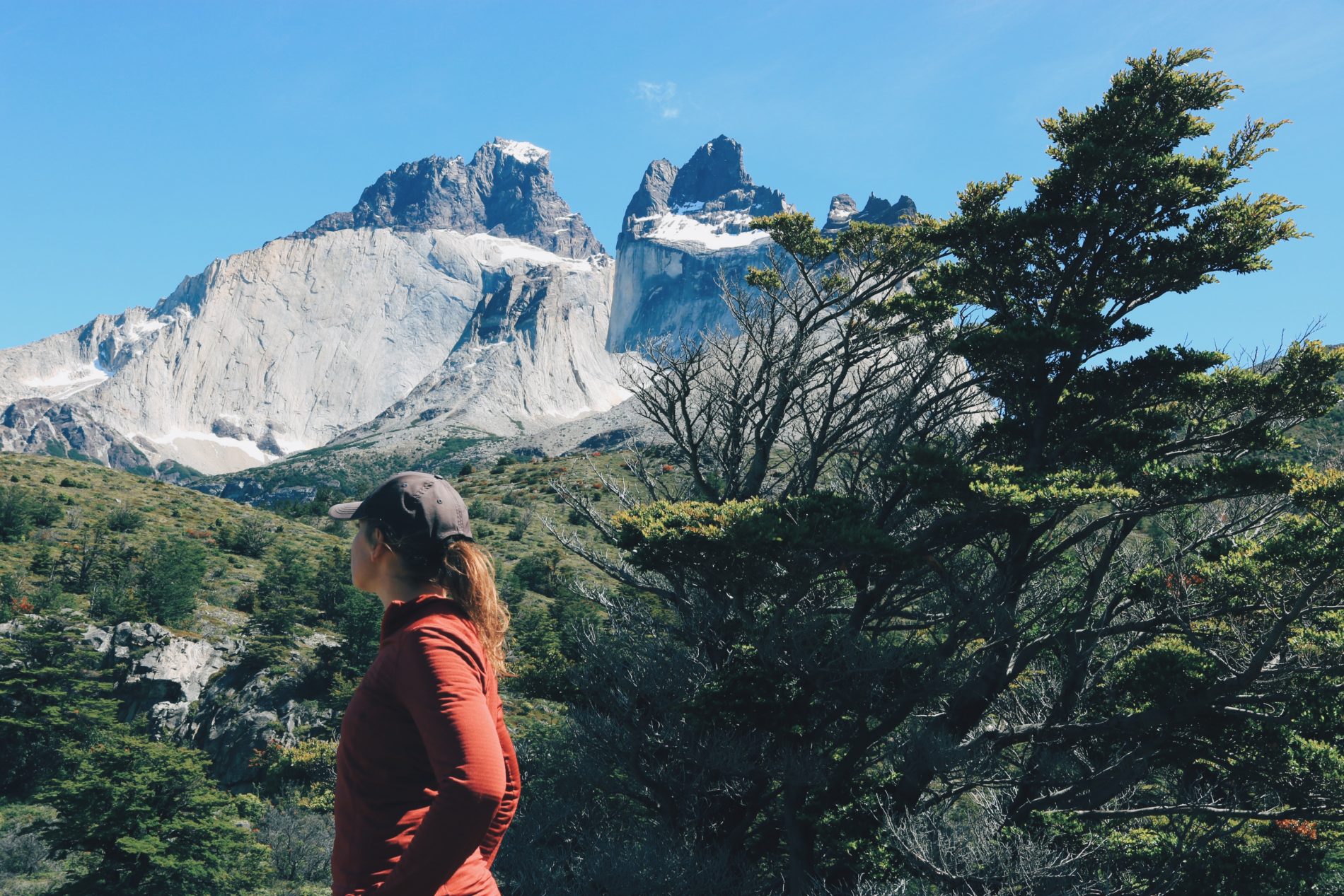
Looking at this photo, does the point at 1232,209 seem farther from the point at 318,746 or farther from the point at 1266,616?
the point at 318,746

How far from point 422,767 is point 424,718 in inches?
8.7

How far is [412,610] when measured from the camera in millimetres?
2221

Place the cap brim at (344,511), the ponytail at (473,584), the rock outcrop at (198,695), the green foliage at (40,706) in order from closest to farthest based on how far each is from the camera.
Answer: the ponytail at (473,584) < the cap brim at (344,511) < the green foliage at (40,706) < the rock outcrop at (198,695)

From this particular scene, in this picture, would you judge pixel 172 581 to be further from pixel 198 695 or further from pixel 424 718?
pixel 424 718

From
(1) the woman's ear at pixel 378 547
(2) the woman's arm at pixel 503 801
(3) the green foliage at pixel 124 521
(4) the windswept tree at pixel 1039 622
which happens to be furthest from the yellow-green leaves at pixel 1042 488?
(3) the green foliage at pixel 124 521

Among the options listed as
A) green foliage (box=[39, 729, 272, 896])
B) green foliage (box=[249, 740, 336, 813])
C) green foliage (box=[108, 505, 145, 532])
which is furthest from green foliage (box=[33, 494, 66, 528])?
green foliage (box=[39, 729, 272, 896])

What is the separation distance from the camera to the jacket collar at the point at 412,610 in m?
2.19

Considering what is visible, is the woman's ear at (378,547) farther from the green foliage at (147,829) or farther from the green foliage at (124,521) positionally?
the green foliage at (124,521)

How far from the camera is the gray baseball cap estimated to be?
2.30 meters

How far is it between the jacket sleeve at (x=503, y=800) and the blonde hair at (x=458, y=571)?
177 mm

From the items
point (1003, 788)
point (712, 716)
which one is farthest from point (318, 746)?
point (1003, 788)

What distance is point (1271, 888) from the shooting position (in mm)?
11531

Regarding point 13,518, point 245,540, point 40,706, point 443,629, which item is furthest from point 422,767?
point 13,518

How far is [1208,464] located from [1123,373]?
2.02 metres
